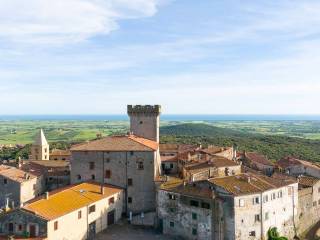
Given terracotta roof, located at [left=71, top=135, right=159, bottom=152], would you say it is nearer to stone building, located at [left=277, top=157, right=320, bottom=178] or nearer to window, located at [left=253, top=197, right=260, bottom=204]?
window, located at [left=253, top=197, right=260, bottom=204]

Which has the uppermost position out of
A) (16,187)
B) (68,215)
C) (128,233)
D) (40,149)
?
(40,149)

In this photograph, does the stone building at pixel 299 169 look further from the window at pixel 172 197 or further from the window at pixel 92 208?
the window at pixel 92 208

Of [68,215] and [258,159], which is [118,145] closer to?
[68,215]

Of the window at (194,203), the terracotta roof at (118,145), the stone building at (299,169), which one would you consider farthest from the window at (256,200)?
the stone building at (299,169)

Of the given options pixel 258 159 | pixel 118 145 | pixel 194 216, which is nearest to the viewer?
pixel 194 216

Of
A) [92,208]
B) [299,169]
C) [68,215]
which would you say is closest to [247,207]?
[92,208]

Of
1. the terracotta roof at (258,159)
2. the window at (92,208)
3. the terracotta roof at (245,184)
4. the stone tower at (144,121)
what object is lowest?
the window at (92,208)

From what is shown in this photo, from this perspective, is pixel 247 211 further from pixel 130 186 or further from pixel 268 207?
pixel 130 186
